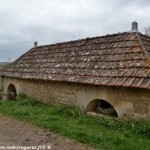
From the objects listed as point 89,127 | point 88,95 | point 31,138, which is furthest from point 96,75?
point 31,138

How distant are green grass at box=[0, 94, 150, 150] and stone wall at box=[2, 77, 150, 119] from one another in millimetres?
280

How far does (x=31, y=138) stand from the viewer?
6875 millimetres

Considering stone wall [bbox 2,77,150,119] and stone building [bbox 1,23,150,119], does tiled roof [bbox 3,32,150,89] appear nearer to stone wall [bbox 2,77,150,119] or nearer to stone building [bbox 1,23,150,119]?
stone building [bbox 1,23,150,119]

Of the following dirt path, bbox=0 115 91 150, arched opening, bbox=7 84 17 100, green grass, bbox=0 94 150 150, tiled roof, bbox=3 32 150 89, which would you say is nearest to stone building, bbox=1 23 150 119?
tiled roof, bbox=3 32 150 89

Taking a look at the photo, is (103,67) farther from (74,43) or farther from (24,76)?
(24,76)

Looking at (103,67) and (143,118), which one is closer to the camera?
(143,118)

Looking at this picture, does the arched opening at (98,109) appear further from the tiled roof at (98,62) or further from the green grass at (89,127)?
the tiled roof at (98,62)

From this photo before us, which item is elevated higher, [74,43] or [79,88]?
[74,43]

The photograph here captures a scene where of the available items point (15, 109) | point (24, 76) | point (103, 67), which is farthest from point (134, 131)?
point (24, 76)

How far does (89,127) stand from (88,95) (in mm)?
1460

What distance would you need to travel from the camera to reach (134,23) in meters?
9.20

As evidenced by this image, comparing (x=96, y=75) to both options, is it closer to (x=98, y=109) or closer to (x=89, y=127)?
(x=98, y=109)

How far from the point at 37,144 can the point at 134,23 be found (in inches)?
208

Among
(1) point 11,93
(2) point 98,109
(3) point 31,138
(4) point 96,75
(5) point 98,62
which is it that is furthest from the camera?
(1) point 11,93
